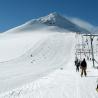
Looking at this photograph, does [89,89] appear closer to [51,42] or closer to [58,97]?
[58,97]

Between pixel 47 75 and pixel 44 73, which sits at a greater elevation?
pixel 44 73

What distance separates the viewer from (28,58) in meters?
70.2

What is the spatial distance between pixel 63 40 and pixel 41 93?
287 feet

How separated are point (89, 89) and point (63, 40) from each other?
8645cm

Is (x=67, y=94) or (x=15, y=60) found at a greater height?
(x=15, y=60)

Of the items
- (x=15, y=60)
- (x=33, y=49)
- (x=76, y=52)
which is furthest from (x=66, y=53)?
(x=15, y=60)

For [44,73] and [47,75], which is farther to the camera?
[44,73]

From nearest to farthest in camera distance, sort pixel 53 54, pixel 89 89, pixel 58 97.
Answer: pixel 58 97
pixel 89 89
pixel 53 54

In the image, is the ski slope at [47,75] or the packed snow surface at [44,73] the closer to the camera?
the ski slope at [47,75]

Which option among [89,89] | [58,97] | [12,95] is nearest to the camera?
[58,97]

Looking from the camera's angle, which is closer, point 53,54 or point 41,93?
point 41,93

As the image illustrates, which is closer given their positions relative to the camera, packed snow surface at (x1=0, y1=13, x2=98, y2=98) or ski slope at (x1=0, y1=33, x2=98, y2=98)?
ski slope at (x1=0, y1=33, x2=98, y2=98)

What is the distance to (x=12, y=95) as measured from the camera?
1612cm

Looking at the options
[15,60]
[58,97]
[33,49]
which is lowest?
[58,97]
